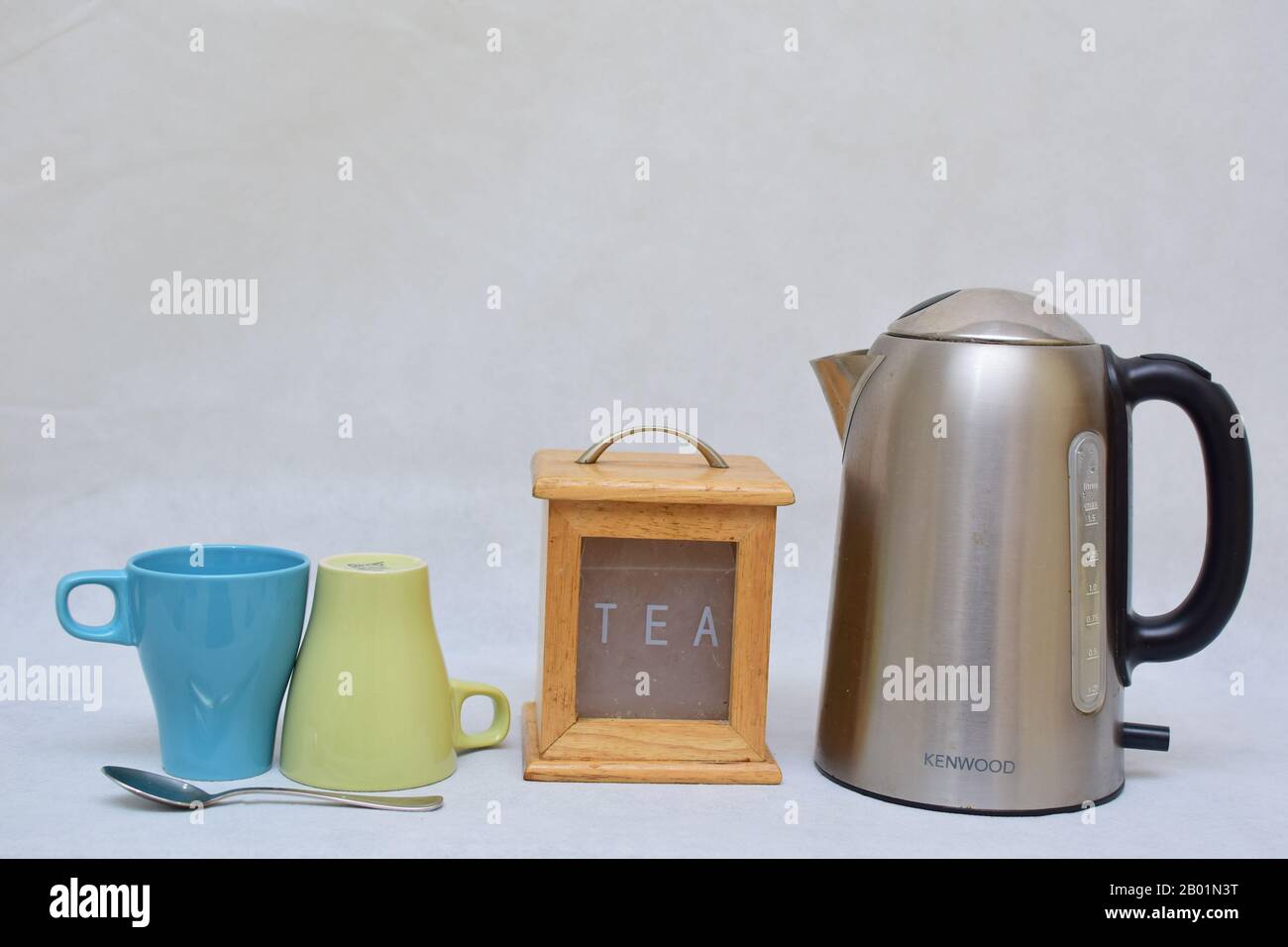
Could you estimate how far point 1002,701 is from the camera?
1.00m

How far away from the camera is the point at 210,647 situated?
994 millimetres

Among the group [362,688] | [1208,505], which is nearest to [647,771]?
[362,688]

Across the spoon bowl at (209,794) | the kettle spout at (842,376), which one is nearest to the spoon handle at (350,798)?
the spoon bowl at (209,794)

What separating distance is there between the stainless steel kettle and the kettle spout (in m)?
0.01

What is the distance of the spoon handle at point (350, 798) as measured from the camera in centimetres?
97

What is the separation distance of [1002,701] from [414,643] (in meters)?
0.39

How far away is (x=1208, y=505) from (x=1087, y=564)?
10 centimetres

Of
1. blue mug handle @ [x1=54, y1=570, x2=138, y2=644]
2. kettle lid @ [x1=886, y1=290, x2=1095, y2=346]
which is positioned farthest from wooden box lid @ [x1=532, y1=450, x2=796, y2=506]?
blue mug handle @ [x1=54, y1=570, x2=138, y2=644]

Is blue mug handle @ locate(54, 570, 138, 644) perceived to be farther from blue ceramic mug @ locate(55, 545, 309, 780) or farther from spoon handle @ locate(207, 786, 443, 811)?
spoon handle @ locate(207, 786, 443, 811)

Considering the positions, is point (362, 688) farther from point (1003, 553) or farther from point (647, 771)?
point (1003, 553)

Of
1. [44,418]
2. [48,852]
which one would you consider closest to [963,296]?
[48,852]

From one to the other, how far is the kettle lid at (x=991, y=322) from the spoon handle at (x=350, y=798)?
45 cm

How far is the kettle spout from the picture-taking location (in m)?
1.06

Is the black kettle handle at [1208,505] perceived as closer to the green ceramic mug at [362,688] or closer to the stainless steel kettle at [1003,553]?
the stainless steel kettle at [1003,553]
